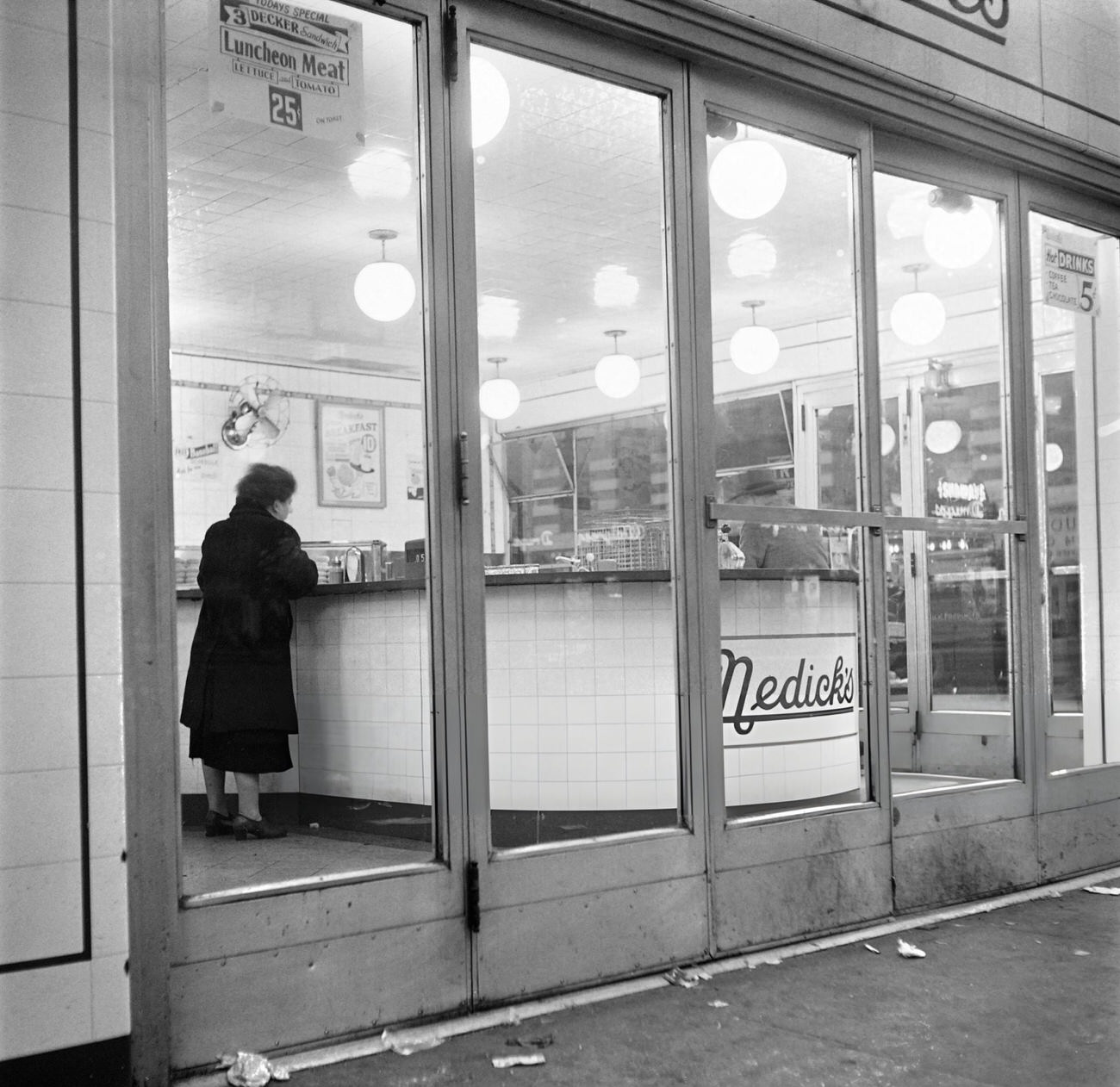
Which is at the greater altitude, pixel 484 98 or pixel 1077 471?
pixel 484 98

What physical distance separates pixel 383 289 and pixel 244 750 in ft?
5.73

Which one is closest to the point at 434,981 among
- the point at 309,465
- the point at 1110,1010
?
the point at 309,465

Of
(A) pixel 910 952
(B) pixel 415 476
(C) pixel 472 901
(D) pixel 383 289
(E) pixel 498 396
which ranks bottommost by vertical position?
(A) pixel 910 952

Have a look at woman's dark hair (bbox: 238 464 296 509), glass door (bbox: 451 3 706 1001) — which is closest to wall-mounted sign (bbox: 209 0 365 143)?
glass door (bbox: 451 3 706 1001)

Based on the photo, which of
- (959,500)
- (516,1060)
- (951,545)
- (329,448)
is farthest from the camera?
(959,500)

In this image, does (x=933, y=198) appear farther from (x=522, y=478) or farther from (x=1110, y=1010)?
(x=1110, y=1010)

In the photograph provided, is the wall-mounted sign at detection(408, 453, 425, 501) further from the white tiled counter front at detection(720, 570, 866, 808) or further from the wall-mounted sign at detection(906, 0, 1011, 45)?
the wall-mounted sign at detection(906, 0, 1011, 45)

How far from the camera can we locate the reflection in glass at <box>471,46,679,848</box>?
3.82 meters

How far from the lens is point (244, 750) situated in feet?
11.2

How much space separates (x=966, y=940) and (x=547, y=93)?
119 inches

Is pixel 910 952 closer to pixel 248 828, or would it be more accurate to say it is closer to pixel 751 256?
pixel 248 828

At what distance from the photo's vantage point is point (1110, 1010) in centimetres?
342

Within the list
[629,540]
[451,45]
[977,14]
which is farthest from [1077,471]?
[451,45]

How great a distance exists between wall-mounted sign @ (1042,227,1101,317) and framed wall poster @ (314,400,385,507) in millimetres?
2996
